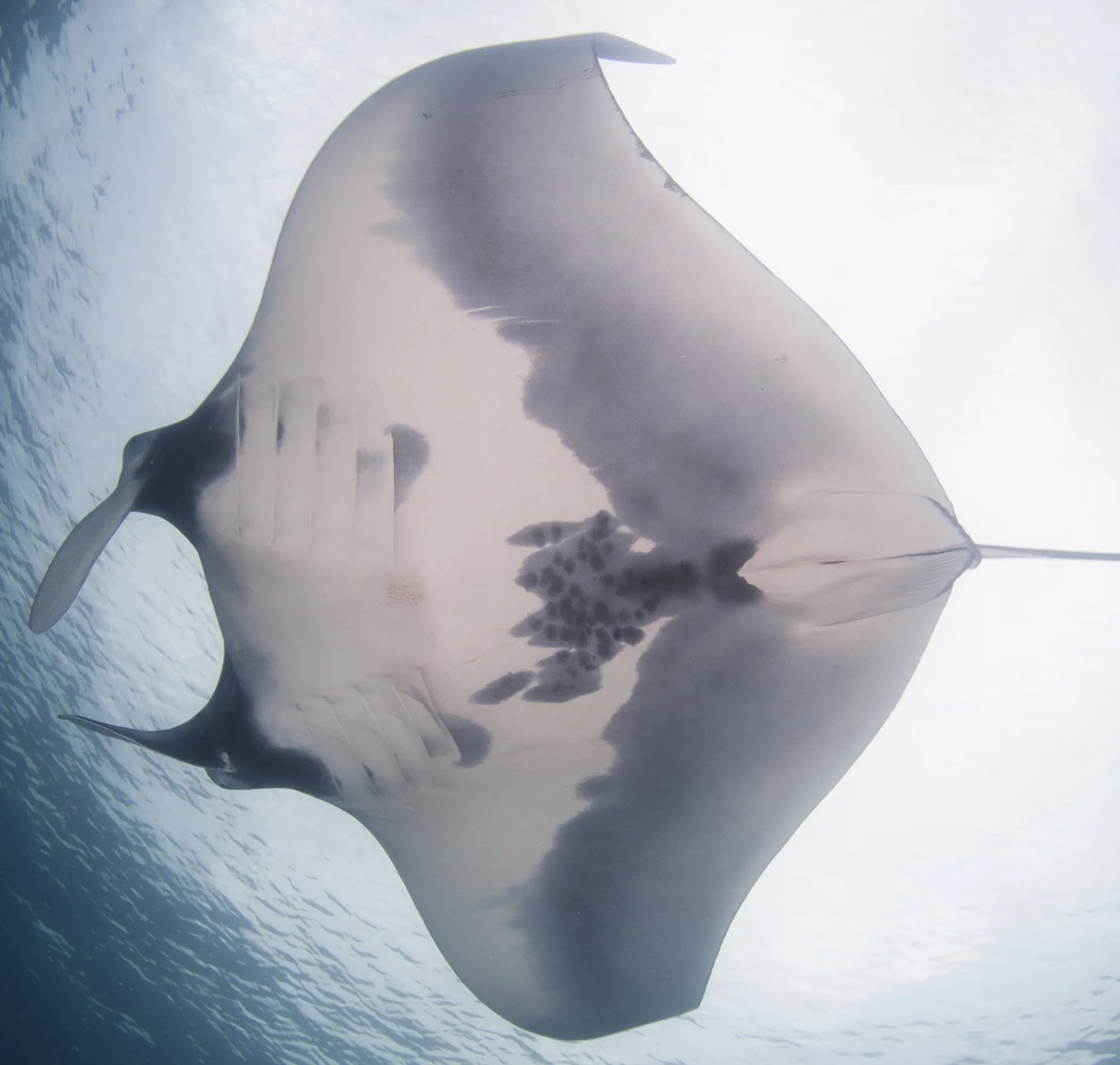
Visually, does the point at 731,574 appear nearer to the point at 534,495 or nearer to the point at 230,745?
the point at 534,495

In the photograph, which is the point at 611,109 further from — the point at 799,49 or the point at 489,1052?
the point at 489,1052

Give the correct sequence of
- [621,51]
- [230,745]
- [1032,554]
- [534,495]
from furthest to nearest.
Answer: [230,745]
[534,495]
[621,51]
[1032,554]

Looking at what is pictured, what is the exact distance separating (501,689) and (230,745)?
2.52 ft

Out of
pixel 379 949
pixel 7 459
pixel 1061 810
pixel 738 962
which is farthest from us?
pixel 379 949

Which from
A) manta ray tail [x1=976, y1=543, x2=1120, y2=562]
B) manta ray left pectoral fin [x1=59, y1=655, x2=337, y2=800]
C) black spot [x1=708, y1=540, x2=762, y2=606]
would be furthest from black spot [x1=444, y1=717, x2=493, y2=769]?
manta ray tail [x1=976, y1=543, x2=1120, y2=562]

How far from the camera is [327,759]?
2.03 m

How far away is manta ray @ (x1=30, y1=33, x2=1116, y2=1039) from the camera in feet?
5.52

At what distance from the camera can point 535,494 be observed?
181 cm

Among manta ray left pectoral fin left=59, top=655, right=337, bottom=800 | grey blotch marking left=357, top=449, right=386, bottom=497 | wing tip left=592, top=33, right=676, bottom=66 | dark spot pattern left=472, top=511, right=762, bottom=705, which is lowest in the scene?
Result: manta ray left pectoral fin left=59, top=655, right=337, bottom=800

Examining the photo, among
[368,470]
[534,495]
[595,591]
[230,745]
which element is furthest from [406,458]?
[230,745]

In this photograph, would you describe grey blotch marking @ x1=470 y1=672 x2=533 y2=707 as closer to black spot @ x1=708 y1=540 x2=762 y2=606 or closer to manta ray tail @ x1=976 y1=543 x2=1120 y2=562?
black spot @ x1=708 y1=540 x2=762 y2=606

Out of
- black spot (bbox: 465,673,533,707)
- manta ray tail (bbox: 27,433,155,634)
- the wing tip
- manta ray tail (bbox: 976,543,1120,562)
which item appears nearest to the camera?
manta ray tail (bbox: 976,543,1120,562)

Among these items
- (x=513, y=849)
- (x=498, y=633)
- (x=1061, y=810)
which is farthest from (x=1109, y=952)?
(x=498, y=633)

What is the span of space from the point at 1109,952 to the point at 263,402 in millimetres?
10917
